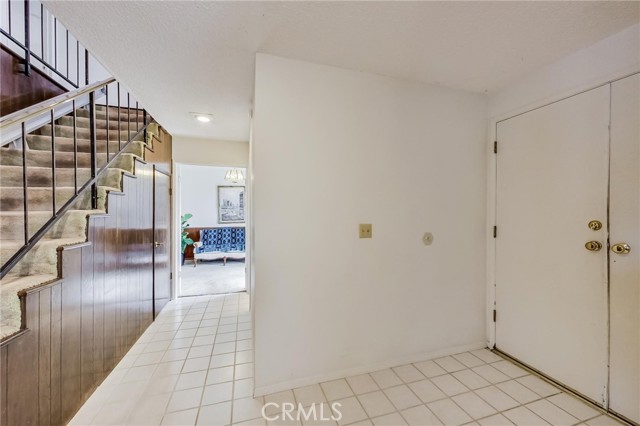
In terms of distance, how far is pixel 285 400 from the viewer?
168 centimetres

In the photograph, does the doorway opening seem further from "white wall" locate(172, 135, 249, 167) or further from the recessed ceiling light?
the recessed ceiling light

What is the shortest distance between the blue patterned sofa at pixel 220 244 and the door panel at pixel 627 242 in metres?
5.96

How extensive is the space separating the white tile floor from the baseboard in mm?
35

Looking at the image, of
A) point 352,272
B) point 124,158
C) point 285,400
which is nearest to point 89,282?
point 124,158

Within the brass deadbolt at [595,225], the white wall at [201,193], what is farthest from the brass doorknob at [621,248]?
the white wall at [201,193]

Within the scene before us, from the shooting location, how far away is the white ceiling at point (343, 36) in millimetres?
1357

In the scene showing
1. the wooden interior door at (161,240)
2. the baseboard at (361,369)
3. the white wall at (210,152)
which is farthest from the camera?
the white wall at (210,152)

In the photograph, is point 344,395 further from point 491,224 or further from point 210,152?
point 210,152

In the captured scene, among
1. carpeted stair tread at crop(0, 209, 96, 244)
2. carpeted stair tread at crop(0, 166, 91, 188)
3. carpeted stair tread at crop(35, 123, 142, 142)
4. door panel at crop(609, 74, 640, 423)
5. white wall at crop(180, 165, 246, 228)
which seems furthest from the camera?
white wall at crop(180, 165, 246, 228)

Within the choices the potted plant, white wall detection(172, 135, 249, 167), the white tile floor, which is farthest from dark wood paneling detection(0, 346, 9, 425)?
the potted plant

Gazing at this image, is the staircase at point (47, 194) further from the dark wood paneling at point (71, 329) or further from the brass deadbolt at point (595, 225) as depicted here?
the brass deadbolt at point (595, 225)

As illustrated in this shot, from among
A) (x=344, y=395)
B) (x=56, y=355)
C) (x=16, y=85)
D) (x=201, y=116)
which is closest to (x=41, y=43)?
(x=16, y=85)

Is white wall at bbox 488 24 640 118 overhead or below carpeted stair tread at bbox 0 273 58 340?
overhead

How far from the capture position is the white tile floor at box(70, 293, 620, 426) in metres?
1.53
